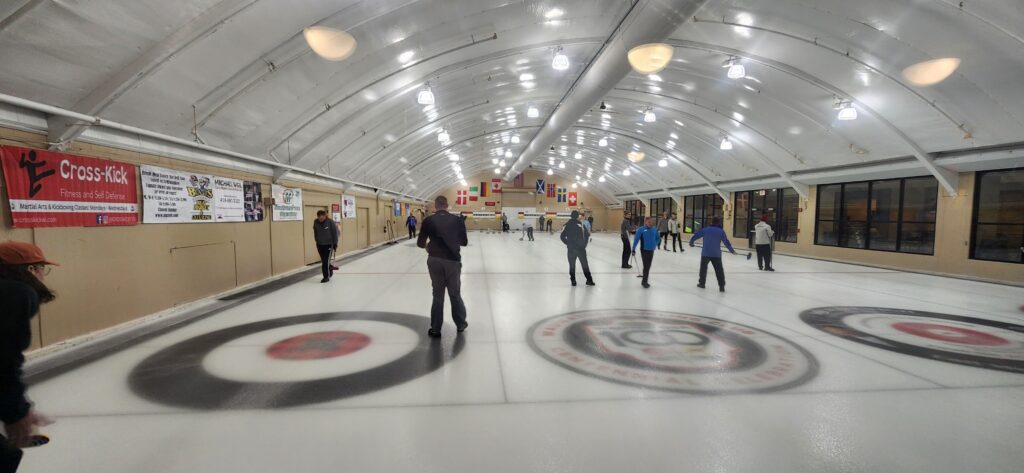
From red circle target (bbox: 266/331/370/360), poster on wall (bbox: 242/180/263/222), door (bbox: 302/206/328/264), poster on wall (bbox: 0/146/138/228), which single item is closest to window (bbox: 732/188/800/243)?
door (bbox: 302/206/328/264)

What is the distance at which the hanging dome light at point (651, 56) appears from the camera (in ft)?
20.6

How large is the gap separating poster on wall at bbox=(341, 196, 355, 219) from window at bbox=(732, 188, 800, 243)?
16885 millimetres

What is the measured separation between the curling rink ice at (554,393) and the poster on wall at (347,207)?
340 inches

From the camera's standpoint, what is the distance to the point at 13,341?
159 centimetres

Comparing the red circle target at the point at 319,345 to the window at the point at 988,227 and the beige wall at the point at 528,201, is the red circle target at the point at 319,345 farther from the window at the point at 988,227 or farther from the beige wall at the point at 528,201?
the beige wall at the point at 528,201

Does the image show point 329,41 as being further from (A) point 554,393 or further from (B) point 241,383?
(A) point 554,393

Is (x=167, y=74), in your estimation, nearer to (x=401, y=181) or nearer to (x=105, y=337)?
(x=105, y=337)

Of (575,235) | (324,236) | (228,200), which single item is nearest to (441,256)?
(575,235)

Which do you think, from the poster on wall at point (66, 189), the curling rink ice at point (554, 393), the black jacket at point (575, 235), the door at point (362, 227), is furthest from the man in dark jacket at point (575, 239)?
the door at point (362, 227)

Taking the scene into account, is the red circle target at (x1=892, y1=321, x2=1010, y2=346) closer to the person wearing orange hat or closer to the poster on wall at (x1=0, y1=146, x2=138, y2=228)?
the person wearing orange hat

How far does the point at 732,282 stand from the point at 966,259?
6968 mm

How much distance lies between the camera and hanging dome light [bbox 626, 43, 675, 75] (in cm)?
627

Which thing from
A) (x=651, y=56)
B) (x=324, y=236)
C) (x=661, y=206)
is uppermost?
(x=651, y=56)

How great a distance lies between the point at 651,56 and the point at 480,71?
16.0 ft
